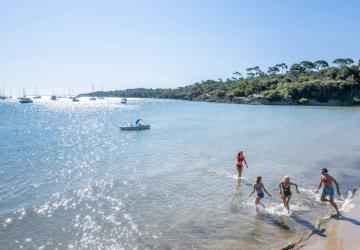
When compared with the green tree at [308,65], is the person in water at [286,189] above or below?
below

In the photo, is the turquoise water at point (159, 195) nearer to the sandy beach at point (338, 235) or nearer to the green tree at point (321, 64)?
the sandy beach at point (338, 235)

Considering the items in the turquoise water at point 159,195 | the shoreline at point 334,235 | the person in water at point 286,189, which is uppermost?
the person in water at point 286,189

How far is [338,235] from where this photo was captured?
45.4 ft

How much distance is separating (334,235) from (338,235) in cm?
14

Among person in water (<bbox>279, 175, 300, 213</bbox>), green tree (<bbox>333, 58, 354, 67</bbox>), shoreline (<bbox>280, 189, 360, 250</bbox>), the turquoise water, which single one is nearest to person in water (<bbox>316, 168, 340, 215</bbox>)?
shoreline (<bbox>280, 189, 360, 250</bbox>)

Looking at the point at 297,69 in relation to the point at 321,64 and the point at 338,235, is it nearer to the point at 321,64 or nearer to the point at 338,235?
the point at 321,64

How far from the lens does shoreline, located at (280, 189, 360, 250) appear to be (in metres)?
13.0

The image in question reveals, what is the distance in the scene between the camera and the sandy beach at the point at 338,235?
1294cm

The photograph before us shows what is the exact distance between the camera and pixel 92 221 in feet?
53.7

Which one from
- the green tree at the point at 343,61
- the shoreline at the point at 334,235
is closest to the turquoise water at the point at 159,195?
the shoreline at the point at 334,235

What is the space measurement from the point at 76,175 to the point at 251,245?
15963 mm

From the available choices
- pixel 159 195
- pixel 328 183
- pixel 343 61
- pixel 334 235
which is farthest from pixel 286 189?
pixel 343 61

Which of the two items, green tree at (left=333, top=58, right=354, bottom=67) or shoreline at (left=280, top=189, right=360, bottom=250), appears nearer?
shoreline at (left=280, top=189, right=360, bottom=250)

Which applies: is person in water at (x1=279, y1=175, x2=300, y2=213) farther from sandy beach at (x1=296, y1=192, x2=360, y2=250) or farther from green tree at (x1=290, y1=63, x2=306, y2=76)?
green tree at (x1=290, y1=63, x2=306, y2=76)
